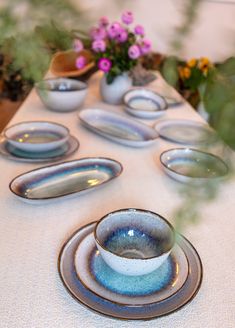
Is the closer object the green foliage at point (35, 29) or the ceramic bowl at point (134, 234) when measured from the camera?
the green foliage at point (35, 29)

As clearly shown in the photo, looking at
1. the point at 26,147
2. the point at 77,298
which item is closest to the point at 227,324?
the point at 77,298

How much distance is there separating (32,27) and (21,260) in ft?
1.28

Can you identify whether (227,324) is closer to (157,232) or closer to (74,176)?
(157,232)

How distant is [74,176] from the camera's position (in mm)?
752

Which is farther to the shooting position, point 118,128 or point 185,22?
point 118,128

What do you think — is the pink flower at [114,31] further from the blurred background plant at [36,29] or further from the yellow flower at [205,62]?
the blurred background plant at [36,29]

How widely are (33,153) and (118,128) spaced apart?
28cm

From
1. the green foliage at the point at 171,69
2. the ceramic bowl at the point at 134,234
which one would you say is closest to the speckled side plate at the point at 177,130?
the ceramic bowl at the point at 134,234

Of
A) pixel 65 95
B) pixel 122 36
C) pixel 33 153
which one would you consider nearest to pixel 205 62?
pixel 33 153

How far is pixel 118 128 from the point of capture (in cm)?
102

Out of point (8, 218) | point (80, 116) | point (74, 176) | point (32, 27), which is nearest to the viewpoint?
point (32, 27)

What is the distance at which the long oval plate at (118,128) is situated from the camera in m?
0.92

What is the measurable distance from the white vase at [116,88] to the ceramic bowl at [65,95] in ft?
0.28

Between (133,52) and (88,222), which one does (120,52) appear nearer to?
(133,52)
